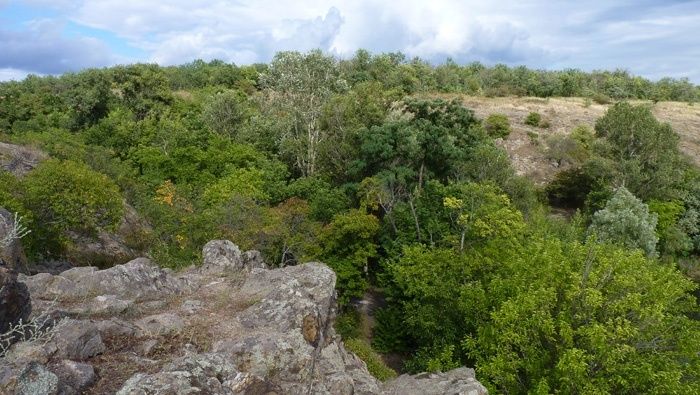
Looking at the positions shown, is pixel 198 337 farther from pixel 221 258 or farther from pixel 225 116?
pixel 225 116

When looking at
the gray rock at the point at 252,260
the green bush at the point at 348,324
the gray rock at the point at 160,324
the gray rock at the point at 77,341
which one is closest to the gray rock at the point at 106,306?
the gray rock at the point at 160,324

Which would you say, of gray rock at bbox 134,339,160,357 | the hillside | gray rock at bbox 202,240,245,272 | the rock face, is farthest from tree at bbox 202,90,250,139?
gray rock at bbox 134,339,160,357

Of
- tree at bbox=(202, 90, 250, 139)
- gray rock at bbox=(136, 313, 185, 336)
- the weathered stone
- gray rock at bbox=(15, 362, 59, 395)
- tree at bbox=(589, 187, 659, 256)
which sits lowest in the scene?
tree at bbox=(589, 187, 659, 256)

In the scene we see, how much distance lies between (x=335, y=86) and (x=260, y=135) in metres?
8.52

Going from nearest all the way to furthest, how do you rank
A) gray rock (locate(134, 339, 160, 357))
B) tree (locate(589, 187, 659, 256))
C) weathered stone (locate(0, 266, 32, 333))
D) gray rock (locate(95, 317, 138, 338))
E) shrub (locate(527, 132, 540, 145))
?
weathered stone (locate(0, 266, 32, 333)), gray rock (locate(134, 339, 160, 357)), gray rock (locate(95, 317, 138, 338)), tree (locate(589, 187, 659, 256)), shrub (locate(527, 132, 540, 145))

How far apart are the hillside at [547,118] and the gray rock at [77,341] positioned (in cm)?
4803

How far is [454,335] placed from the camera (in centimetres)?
2328

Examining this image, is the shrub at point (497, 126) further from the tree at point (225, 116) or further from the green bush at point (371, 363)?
the green bush at point (371, 363)

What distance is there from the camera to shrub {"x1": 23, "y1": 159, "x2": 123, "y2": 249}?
2339cm

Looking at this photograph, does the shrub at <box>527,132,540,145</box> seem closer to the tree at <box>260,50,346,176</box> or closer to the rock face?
the tree at <box>260,50,346,176</box>

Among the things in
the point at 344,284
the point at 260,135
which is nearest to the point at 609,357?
the point at 344,284

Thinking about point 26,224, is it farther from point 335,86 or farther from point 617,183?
point 617,183

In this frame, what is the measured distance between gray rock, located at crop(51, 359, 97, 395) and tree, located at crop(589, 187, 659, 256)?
3243cm

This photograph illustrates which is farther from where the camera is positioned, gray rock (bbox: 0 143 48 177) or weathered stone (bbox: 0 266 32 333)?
gray rock (bbox: 0 143 48 177)
